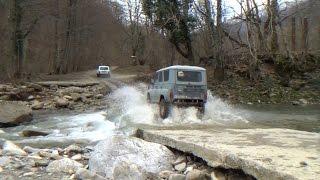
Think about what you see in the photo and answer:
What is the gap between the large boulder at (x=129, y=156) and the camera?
9.45 m

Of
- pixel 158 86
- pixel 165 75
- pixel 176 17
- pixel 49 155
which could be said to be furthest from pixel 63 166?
pixel 176 17

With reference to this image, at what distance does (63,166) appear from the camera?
1009 centimetres

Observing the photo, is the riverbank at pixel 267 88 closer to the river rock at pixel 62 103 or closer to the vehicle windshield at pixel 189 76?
the river rock at pixel 62 103

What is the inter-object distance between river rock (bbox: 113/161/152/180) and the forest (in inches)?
927

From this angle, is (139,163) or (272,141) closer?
(139,163)

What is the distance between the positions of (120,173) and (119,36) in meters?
74.6

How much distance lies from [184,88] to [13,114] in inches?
288

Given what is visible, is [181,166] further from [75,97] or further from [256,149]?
[75,97]

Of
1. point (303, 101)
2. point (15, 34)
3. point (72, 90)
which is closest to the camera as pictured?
point (303, 101)

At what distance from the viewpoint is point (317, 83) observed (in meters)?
34.5

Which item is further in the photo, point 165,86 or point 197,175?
point 165,86

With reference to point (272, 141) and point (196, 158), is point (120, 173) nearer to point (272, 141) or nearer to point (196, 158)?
point (196, 158)

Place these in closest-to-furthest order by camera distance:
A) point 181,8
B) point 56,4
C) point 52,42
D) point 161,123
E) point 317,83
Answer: point 161,123
point 317,83
point 181,8
point 56,4
point 52,42

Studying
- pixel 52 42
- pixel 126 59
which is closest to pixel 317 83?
pixel 52 42
